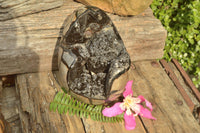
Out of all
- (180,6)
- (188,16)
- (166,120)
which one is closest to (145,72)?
(166,120)

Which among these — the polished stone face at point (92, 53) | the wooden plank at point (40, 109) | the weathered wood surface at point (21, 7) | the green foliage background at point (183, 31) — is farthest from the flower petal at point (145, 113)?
the weathered wood surface at point (21, 7)

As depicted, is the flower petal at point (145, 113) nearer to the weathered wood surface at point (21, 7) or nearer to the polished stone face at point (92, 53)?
the polished stone face at point (92, 53)

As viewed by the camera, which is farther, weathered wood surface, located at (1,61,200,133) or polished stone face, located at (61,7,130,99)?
weathered wood surface, located at (1,61,200,133)

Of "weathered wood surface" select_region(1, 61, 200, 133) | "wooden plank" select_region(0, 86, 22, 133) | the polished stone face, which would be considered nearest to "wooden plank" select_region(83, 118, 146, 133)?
"weathered wood surface" select_region(1, 61, 200, 133)

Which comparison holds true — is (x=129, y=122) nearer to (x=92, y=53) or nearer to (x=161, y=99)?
(x=161, y=99)

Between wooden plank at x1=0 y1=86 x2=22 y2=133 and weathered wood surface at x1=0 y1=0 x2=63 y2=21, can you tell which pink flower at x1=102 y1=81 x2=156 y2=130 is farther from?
weathered wood surface at x1=0 y1=0 x2=63 y2=21

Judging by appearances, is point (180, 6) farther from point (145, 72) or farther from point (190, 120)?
point (190, 120)
